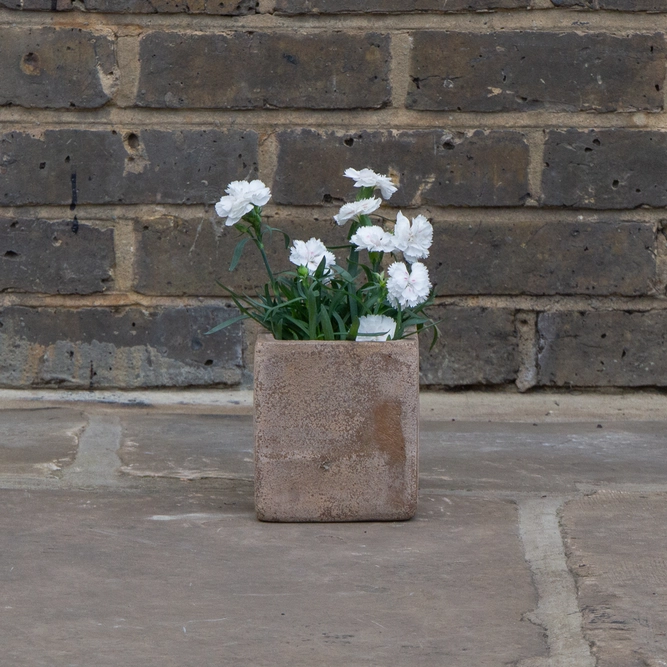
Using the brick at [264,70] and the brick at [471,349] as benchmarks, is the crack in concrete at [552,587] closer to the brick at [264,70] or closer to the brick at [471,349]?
the brick at [471,349]

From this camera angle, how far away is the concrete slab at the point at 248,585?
4.07 ft

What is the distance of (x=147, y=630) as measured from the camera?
1291 millimetres

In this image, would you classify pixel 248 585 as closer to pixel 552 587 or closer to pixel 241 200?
pixel 552 587

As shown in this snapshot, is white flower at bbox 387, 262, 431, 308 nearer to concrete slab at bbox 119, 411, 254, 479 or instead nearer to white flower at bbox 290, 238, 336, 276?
white flower at bbox 290, 238, 336, 276

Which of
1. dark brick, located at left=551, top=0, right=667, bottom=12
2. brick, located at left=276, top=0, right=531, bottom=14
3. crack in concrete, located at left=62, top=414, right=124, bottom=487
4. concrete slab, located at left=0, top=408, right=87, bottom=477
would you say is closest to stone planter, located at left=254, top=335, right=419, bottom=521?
crack in concrete, located at left=62, top=414, right=124, bottom=487

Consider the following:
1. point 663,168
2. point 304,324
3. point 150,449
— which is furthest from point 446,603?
point 663,168

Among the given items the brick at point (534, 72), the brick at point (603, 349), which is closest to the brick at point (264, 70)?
the brick at point (534, 72)

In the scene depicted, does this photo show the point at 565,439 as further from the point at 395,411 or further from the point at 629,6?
the point at 629,6

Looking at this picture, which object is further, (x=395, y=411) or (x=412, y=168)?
(x=412, y=168)

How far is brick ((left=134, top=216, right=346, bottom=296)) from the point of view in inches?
103

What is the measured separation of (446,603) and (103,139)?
1646 millimetres

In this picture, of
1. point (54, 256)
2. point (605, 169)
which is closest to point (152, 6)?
point (54, 256)

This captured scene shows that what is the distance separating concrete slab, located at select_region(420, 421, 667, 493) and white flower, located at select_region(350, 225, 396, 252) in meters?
0.51

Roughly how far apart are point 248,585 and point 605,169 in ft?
5.26
